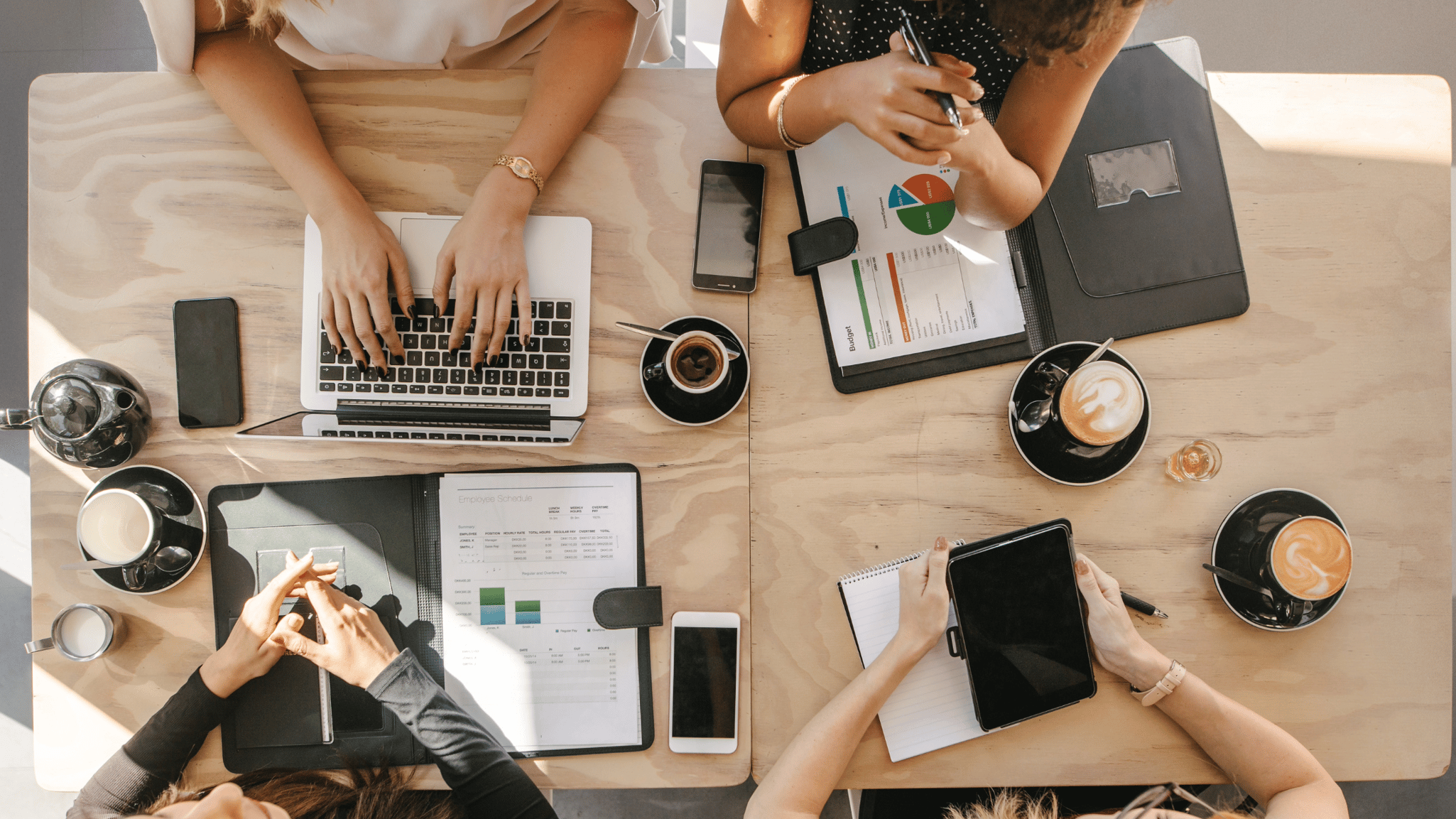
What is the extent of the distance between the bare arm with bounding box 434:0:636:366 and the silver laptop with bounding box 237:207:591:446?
3 cm

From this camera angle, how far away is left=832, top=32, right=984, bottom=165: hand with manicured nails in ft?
2.74

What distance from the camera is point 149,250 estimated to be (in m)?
1.04

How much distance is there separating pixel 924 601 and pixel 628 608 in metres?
0.40

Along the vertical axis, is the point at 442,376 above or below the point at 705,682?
above

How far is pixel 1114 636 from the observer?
966mm

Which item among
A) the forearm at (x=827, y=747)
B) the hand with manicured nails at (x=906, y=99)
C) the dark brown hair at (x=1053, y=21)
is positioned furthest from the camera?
the forearm at (x=827, y=747)

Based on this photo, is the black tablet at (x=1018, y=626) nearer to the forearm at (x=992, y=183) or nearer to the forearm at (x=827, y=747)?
the forearm at (x=827, y=747)

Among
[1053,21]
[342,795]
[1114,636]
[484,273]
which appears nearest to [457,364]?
[484,273]

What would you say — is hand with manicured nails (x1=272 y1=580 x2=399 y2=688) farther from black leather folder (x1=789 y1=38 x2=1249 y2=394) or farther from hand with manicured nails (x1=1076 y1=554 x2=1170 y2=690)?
hand with manicured nails (x1=1076 y1=554 x2=1170 y2=690)

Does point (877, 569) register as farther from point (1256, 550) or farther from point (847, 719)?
point (1256, 550)

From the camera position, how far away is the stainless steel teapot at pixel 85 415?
932 millimetres

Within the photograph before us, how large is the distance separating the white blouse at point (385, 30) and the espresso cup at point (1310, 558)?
1.14 meters

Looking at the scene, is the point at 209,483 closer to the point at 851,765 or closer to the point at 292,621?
the point at 292,621

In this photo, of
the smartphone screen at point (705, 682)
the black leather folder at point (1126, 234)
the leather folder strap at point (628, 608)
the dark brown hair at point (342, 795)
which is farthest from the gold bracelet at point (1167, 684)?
the dark brown hair at point (342, 795)
